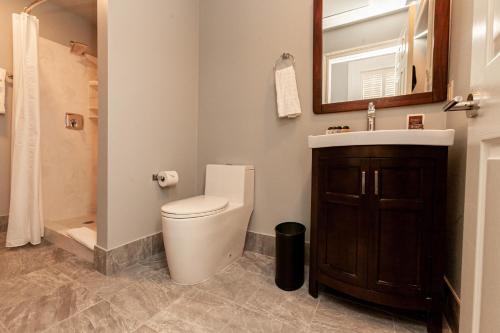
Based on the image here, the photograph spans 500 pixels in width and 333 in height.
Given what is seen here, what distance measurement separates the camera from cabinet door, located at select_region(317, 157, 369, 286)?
106 centimetres

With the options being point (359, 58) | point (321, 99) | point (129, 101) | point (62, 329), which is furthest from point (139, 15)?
point (62, 329)

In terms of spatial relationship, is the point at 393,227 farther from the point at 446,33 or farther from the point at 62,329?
the point at 62,329

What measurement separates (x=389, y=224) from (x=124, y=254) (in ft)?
4.93

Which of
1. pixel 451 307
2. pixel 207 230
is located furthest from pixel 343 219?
pixel 207 230

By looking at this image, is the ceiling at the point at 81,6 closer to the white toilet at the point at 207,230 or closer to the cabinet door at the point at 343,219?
the white toilet at the point at 207,230

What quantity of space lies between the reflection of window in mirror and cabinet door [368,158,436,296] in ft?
1.93

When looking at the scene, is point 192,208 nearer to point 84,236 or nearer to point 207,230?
point 207,230

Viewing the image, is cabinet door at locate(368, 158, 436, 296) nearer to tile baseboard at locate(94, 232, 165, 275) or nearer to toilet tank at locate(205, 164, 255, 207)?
toilet tank at locate(205, 164, 255, 207)

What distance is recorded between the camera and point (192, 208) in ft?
4.41

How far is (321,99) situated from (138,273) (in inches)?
62.4

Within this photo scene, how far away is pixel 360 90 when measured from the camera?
144 centimetres

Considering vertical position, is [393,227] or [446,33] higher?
[446,33]

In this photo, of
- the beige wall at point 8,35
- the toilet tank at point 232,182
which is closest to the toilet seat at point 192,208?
the toilet tank at point 232,182

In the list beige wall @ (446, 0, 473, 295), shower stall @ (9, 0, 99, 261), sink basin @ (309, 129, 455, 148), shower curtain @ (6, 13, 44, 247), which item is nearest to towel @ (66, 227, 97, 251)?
shower stall @ (9, 0, 99, 261)
